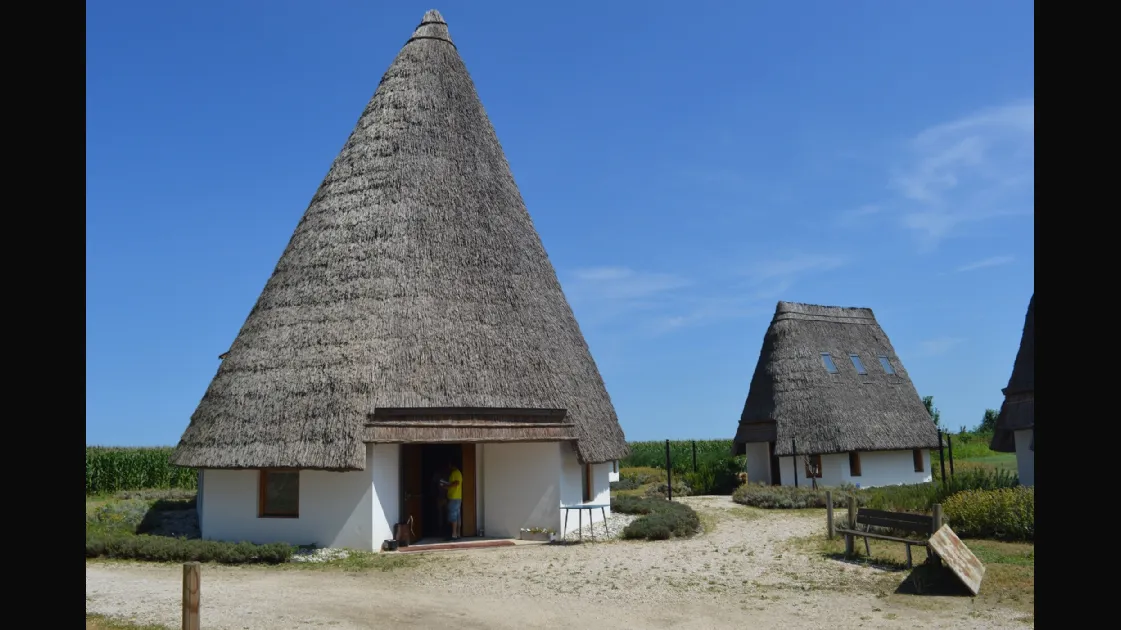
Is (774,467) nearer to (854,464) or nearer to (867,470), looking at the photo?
(854,464)

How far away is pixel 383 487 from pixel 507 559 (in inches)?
131

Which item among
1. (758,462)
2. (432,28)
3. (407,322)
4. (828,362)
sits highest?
(432,28)

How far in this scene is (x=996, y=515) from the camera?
1717 centimetres

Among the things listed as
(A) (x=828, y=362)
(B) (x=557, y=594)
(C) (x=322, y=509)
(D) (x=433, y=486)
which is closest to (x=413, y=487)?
(D) (x=433, y=486)

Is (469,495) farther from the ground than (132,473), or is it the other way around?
(469,495)

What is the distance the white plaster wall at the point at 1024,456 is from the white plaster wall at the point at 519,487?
50.2 ft

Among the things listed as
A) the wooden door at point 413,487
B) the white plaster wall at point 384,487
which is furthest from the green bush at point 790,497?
the white plaster wall at point 384,487

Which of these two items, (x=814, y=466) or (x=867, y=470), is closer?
(x=814, y=466)

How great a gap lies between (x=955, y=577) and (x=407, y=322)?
12.3m

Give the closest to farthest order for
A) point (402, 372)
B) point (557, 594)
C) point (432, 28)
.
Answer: point (557, 594)
point (402, 372)
point (432, 28)

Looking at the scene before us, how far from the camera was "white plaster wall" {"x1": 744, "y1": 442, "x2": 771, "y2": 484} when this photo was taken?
34625 mm

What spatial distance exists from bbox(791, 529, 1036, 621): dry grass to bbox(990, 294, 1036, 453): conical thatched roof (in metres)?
11.2
